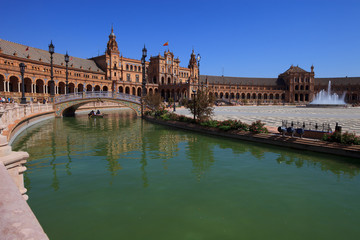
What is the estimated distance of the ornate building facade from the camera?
56.7m

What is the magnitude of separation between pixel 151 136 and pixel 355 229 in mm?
16651

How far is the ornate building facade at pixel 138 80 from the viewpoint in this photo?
186 feet

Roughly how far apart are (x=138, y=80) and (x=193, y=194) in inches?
3775

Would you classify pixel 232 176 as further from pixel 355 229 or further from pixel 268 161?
pixel 355 229

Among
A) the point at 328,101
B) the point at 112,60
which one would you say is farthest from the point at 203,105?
the point at 328,101

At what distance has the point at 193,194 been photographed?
8930 mm

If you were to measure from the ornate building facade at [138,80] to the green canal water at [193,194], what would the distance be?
1981 cm

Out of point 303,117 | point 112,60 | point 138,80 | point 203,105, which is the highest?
point 112,60

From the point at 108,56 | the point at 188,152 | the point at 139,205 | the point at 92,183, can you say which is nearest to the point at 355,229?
the point at 139,205

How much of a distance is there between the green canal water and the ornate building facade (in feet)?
65.0

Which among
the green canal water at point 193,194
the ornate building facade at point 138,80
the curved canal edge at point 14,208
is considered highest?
the ornate building facade at point 138,80

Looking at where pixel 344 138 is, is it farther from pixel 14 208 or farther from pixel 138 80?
pixel 138 80

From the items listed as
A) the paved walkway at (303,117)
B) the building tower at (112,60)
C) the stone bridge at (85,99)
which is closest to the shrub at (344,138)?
the paved walkway at (303,117)

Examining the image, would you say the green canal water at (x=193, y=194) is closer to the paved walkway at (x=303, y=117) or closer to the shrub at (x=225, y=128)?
the shrub at (x=225, y=128)
